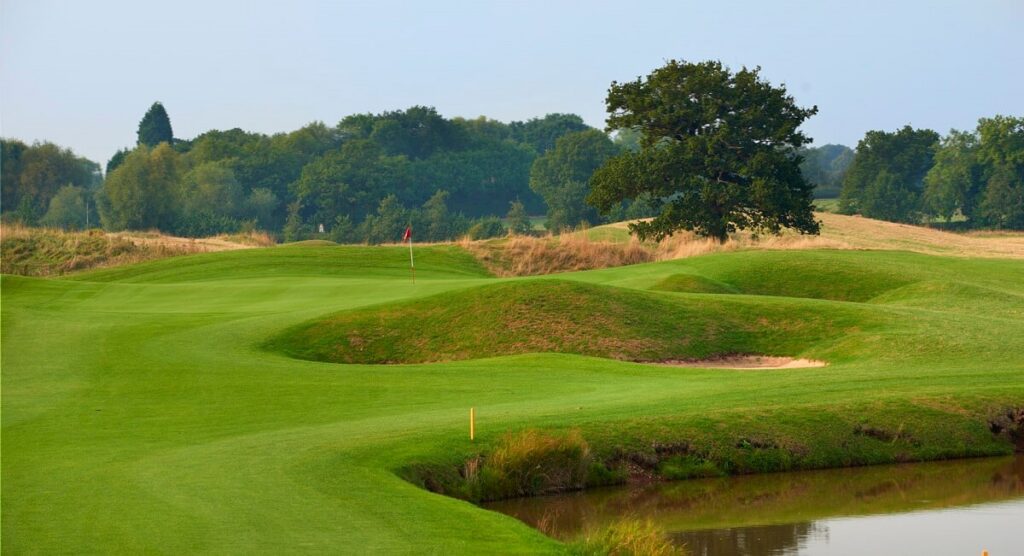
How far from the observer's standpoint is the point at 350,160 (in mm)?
138375

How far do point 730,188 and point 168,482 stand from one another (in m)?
47.3

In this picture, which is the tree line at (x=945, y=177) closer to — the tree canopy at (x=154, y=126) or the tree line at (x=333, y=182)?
the tree line at (x=333, y=182)

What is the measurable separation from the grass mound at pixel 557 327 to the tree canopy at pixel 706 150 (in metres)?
25.1

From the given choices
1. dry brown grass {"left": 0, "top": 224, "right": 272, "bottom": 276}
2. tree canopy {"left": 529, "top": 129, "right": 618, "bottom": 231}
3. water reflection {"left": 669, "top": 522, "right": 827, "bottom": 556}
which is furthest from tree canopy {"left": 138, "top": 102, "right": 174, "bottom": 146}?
water reflection {"left": 669, "top": 522, "right": 827, "bottom": 556}

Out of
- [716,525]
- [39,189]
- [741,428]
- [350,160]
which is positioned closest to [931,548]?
[716,525]

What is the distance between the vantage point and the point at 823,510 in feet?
64.2

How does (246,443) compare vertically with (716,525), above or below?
above

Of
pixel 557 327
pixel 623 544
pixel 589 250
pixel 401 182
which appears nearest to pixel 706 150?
pixel 589 250

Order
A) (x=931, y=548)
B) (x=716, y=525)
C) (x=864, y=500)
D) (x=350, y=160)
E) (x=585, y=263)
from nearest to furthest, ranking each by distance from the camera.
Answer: (x=931, y=548) → (x=716, y=525) → (x=864, y=500) → (x=585, y=263) → (x=350, y=160)

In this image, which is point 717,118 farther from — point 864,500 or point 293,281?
point 864,500

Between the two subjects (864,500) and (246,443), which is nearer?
(246,443)

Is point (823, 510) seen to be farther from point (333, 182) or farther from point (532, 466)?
point (333, 182)

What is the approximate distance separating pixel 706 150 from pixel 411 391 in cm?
3898

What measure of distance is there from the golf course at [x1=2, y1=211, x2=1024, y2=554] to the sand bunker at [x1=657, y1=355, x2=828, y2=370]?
22cm
